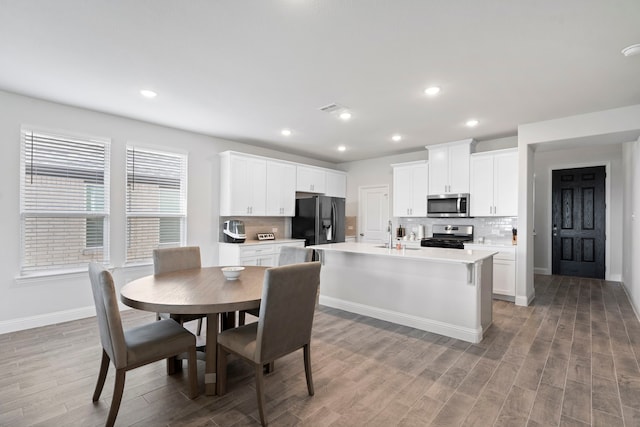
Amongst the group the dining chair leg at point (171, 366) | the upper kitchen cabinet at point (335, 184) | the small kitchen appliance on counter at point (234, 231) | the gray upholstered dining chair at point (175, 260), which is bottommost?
the dining chair leg at point (171, 366)

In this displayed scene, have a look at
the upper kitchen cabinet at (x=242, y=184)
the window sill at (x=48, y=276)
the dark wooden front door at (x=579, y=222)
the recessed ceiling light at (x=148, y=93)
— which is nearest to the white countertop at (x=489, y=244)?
the dark wooden front door at (x=579, y=222)

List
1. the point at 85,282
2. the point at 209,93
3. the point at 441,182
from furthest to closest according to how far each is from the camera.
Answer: the point at 441,182 < the point at 85,282 < the point at 209,93

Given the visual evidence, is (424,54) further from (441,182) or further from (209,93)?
(441,182)

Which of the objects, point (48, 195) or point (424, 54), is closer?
point (424, 54)

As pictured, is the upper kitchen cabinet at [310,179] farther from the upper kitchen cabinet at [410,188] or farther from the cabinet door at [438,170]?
the cabinet door at [438,170]

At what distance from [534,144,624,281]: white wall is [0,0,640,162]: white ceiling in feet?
10.8

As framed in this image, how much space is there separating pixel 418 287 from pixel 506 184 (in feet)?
8.14

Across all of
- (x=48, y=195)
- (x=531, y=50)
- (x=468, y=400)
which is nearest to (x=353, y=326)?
(x=468, y=400)

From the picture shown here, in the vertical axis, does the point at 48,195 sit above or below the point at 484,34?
below

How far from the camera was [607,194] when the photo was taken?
20.0 ft

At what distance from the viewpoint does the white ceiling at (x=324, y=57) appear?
201cm

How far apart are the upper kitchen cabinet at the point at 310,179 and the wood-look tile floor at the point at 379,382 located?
321 centimetres

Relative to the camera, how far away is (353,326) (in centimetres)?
357

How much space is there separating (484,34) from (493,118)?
2.17 meters
